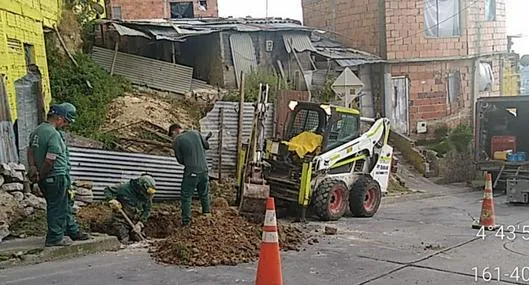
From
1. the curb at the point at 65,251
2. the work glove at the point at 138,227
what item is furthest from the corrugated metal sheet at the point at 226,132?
the curb at the point at 65,251

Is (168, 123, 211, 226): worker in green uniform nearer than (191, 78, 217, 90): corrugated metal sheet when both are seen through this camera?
Yes

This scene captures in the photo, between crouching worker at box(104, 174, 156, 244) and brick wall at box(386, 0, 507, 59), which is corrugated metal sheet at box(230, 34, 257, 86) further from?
crouching worker at box(104, 174, 156, 244)

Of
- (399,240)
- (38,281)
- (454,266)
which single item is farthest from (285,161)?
(38,281)

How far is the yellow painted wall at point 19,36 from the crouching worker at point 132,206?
275 cm

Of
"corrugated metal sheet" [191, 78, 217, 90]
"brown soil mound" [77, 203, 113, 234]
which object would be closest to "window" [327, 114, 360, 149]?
"brown soil mound" [77, 203, 113, 234]

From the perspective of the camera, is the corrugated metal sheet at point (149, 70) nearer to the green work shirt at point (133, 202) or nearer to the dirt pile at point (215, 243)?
the green work shirt at point (133, 202)

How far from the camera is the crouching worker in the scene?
8.80m

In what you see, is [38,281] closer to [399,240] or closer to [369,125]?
[399,240]

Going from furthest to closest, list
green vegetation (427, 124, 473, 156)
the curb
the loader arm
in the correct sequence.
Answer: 1. green vegetation (427, 124, 473, 156)
2. the loader arm
3. the curb

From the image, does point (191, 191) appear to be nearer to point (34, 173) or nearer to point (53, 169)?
point (53, 169)

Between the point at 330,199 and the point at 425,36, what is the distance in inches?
526

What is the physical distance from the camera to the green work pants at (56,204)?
759 cm

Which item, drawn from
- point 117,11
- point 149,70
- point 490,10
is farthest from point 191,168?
point 117,11

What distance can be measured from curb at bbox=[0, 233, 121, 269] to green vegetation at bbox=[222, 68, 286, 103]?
8.21 meters
